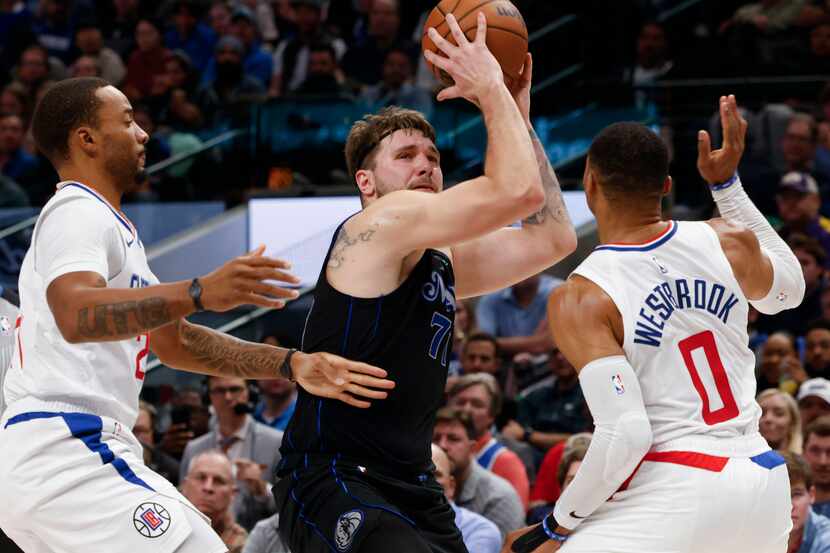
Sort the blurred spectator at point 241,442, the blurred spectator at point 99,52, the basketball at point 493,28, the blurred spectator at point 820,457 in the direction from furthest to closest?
the blurred spectator at point 99,52 < the blurred spectator at point 241,442 < the blurred spectator at point 820,457 < the basketball at point 493,28

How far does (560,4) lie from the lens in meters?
14.5

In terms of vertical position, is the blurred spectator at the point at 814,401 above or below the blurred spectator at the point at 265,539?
above

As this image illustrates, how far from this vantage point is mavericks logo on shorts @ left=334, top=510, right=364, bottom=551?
4.23m

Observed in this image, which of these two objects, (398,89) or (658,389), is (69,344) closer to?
(658,389)

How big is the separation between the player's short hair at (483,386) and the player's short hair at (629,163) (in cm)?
418

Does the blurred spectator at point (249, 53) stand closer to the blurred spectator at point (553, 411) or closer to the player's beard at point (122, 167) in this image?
the blurred spectator at point (553, 411)

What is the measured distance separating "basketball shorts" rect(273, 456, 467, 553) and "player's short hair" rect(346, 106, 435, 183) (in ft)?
3.83

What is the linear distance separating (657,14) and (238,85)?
4.65m

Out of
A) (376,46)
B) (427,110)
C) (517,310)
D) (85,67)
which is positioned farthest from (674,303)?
(85,67)

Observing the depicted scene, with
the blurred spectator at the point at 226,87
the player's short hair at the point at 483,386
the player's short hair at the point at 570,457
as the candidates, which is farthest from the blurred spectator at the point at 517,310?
the blurred spectator at the point at 226,87

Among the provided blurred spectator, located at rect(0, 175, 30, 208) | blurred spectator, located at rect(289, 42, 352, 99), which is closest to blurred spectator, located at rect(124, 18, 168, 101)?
blurred spectator, located at rect(289, 42, 352, 99)

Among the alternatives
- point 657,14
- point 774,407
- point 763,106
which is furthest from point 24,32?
point 774,407

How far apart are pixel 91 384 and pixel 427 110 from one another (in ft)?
25.8

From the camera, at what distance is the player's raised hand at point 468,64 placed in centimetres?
454
